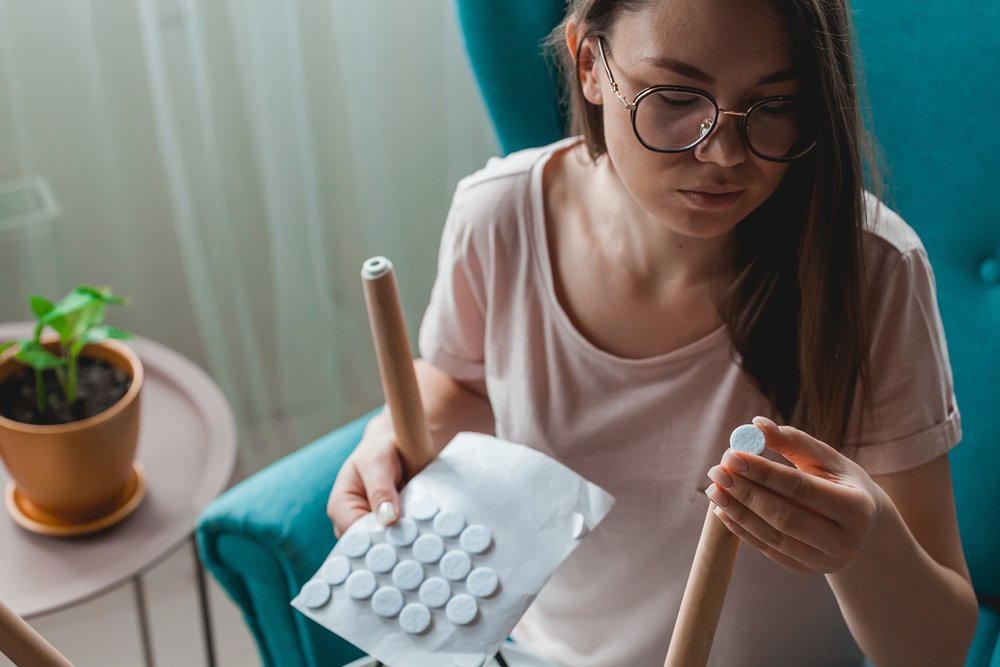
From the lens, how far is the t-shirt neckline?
934 mm

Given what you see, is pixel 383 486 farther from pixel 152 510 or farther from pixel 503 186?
pixel 152 510

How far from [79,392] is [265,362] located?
2.93 feet

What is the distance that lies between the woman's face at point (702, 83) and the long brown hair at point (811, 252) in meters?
0.02

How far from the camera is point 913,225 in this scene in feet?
3.67

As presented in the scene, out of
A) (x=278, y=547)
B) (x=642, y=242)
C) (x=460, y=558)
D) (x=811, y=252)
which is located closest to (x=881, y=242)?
(x=811, y=252)

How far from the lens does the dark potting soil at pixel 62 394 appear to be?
43.0 inches

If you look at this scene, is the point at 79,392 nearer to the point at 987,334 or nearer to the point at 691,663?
the point at 691,663

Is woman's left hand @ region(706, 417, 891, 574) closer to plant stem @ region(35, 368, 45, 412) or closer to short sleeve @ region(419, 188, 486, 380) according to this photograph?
short sleeve @ region(419, 188, 486, 380)

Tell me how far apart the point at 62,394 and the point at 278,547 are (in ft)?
0.94

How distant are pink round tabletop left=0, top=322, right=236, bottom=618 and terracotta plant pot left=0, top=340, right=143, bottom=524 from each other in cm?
4

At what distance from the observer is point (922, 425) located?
34.8 inches

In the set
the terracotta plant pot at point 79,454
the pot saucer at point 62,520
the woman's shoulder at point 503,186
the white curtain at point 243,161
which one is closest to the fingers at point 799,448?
the woman's shoulder at point 503,186

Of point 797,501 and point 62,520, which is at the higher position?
point 797,501

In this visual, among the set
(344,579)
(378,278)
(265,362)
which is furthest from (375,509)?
(265,362)
